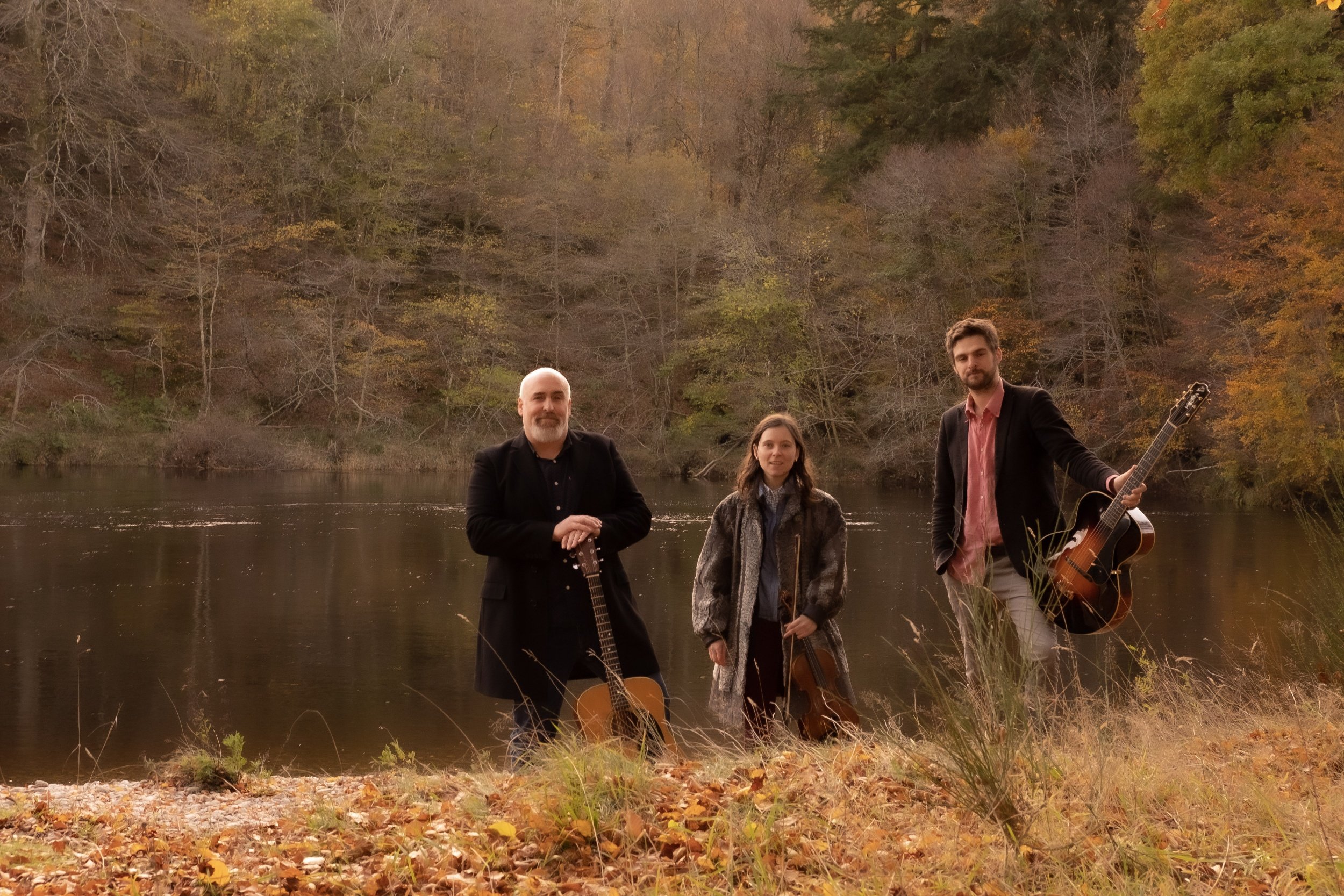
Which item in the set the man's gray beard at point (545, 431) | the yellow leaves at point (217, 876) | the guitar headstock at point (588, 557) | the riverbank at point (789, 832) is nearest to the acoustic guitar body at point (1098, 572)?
the riverbank at point (789, 832)

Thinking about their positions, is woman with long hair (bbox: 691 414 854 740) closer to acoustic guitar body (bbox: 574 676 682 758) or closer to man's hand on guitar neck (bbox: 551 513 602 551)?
acoustic guitar body (bbox: 574 676 682 758)

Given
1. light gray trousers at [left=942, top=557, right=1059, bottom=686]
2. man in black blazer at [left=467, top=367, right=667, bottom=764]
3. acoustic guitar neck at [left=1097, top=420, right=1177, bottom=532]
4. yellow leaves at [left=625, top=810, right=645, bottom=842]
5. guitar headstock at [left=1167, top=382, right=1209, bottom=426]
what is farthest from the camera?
man in black blazer at [left=467, top=367, right=667, bottom=764]

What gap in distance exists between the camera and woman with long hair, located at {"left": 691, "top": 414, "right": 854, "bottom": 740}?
4.61 meters

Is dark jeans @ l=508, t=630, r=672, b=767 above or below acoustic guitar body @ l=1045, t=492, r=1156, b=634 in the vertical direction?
below

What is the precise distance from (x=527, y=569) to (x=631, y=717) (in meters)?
0.61

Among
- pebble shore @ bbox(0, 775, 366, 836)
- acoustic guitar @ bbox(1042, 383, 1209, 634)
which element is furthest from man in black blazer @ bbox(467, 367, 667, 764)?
acoustic guitar @ bbox(1042, 383, 1209, 634)

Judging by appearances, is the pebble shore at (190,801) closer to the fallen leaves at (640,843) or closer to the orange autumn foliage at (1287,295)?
the fallen leaves at (640,843)

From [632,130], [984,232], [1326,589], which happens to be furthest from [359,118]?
[1326,589]

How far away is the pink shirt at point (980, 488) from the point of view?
4.54 meters

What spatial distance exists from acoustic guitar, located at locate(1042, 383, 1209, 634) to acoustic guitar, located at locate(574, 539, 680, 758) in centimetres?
134

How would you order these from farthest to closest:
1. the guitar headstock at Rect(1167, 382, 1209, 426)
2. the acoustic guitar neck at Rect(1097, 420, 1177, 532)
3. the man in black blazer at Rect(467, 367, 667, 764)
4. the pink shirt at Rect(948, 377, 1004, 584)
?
the pink shirt at Rect(948, 377, 1004, 584)
the man in black blazer at Rect(467, 367, 667, 764)
the guitar headstock at Rect(1167, 382, 1209, 426)
the acoustic guitar neck at Rect(1097, 420, 1177, 532)

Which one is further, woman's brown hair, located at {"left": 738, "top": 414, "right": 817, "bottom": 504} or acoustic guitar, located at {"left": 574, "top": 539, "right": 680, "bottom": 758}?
woman's brown hair, located at {"left": 738, "top": 414, "right": 817, "bottom": 504}

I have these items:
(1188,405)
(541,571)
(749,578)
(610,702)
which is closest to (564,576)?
(541,571)

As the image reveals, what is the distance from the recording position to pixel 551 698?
4477mm
